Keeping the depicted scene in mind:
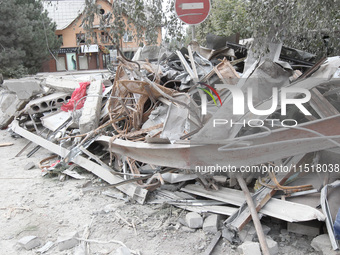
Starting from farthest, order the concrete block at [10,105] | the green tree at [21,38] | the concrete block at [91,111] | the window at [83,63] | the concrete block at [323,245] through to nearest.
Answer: the window at [83,63] < the green tree at [21,38] < the concrete block at [10,105] < the concrete block at [91,111] < the concrete block at [323,245]

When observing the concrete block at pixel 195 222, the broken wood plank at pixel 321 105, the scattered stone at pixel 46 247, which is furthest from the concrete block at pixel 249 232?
the scattered stone at pixel 46 247

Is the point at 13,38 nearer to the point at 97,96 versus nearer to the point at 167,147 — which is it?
the point at 97,96

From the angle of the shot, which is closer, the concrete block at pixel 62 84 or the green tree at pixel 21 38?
the concrete block at pixel 62 84

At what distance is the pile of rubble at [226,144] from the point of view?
2.96m

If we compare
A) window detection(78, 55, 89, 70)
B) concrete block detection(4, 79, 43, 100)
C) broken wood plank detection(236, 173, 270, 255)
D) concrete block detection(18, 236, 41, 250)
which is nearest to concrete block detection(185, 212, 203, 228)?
broken wood plank detection(236, 173, 270, 255)

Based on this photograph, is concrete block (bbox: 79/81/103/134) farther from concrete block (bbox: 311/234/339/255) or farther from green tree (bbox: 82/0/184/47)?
concrete block (bbox: 311/234/339/255)

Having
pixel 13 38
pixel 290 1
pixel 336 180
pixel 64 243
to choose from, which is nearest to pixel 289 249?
pixel 336 180

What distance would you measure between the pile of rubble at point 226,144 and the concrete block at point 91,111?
23 millimetres

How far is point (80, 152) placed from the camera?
4.96 m

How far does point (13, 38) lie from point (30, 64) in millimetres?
2858

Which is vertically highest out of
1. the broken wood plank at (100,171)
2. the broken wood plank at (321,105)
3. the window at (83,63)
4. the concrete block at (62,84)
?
the broken wood plank at (321,105)

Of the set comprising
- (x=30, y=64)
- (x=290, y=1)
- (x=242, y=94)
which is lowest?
(x=30, y=64)

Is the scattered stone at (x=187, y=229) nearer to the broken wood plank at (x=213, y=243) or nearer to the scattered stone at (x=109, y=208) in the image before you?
the broken wood plank at (x=213, y=243)

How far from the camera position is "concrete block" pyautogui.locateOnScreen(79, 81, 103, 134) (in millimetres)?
5258
